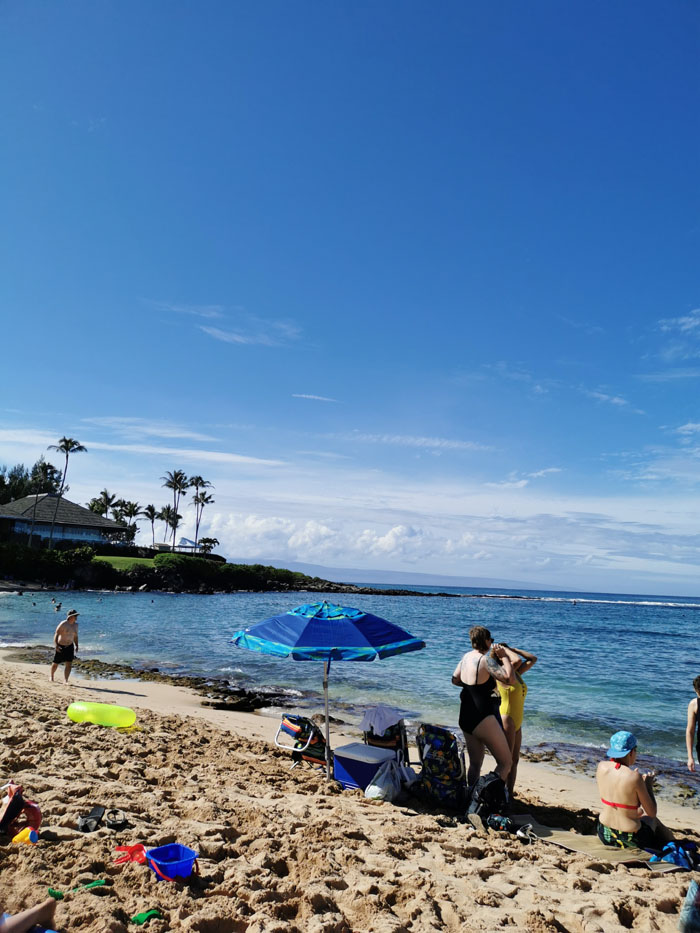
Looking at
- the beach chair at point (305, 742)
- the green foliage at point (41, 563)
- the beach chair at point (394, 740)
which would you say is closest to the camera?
the beach chair at point (394, 740)

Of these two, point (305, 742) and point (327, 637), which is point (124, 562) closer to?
point (305, 742)

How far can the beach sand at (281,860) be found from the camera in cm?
353

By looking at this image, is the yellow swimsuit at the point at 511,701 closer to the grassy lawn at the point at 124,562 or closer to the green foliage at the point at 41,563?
the green foliage at the point at 41,563

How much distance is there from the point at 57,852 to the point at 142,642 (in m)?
21.5

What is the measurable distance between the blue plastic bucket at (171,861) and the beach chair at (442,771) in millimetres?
3050

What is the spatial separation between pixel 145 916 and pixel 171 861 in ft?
1.98

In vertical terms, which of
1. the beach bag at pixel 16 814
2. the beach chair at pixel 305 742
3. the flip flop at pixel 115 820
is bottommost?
the beach chair at pixel 305 742

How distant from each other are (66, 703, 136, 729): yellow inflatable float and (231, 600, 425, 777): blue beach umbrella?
3.38 metres

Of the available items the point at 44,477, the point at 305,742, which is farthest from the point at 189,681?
the point at 44,477

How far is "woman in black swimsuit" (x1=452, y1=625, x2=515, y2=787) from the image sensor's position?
605 centimetres

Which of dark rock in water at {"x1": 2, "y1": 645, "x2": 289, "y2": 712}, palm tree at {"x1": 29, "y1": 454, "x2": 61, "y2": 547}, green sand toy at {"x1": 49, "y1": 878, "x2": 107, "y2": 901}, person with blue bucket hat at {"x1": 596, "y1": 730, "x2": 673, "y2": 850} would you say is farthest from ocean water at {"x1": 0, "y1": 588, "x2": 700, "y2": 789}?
palm tree at {"x1": 29, "y1": 454, "x2": 61, "y2": 547}

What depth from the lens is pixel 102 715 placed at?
8.95m

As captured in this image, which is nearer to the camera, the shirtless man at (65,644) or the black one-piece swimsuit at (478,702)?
the black one-piece swimsuit at (478,702)

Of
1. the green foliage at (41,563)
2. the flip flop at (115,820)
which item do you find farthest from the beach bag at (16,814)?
the green foliage at (41,563)
